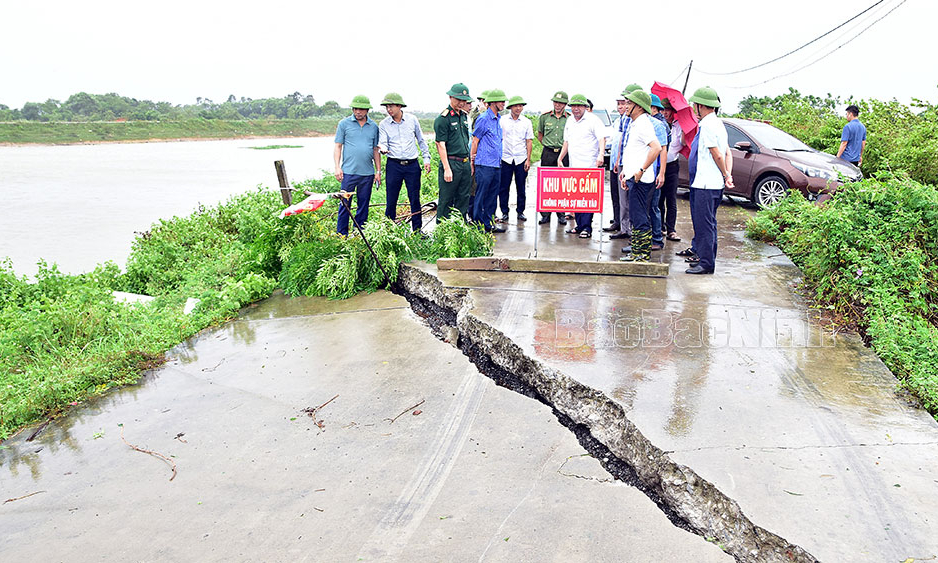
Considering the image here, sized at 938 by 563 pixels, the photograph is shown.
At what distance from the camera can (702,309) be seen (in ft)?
17.9

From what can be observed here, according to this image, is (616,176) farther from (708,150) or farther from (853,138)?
(853,138)

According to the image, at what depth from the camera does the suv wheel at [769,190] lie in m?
9.73

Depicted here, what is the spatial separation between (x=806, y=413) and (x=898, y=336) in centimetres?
149

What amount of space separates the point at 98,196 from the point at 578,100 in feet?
78.8

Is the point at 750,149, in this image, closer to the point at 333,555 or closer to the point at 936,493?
the point at 936,493

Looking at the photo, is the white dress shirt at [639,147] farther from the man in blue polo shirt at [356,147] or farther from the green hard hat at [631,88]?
the man in blue polo shirt at [356,147]

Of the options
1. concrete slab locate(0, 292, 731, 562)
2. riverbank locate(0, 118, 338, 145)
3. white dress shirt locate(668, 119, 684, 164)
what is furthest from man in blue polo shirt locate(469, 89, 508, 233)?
riverbank locate(0, 118, 338, 145)

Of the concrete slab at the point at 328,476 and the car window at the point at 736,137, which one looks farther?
the car window at the point at 736,137

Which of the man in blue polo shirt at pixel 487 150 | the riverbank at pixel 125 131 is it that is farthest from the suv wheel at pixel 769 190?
the riverbank at pixel 125 131

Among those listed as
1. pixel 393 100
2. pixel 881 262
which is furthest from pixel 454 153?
pixel 881 262

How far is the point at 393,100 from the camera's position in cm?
738

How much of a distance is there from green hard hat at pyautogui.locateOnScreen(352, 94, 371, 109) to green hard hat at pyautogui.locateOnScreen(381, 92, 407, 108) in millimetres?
206

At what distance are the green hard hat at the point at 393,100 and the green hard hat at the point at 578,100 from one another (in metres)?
2.12

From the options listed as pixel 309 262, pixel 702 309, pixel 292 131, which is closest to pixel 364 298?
pixel 309 262
